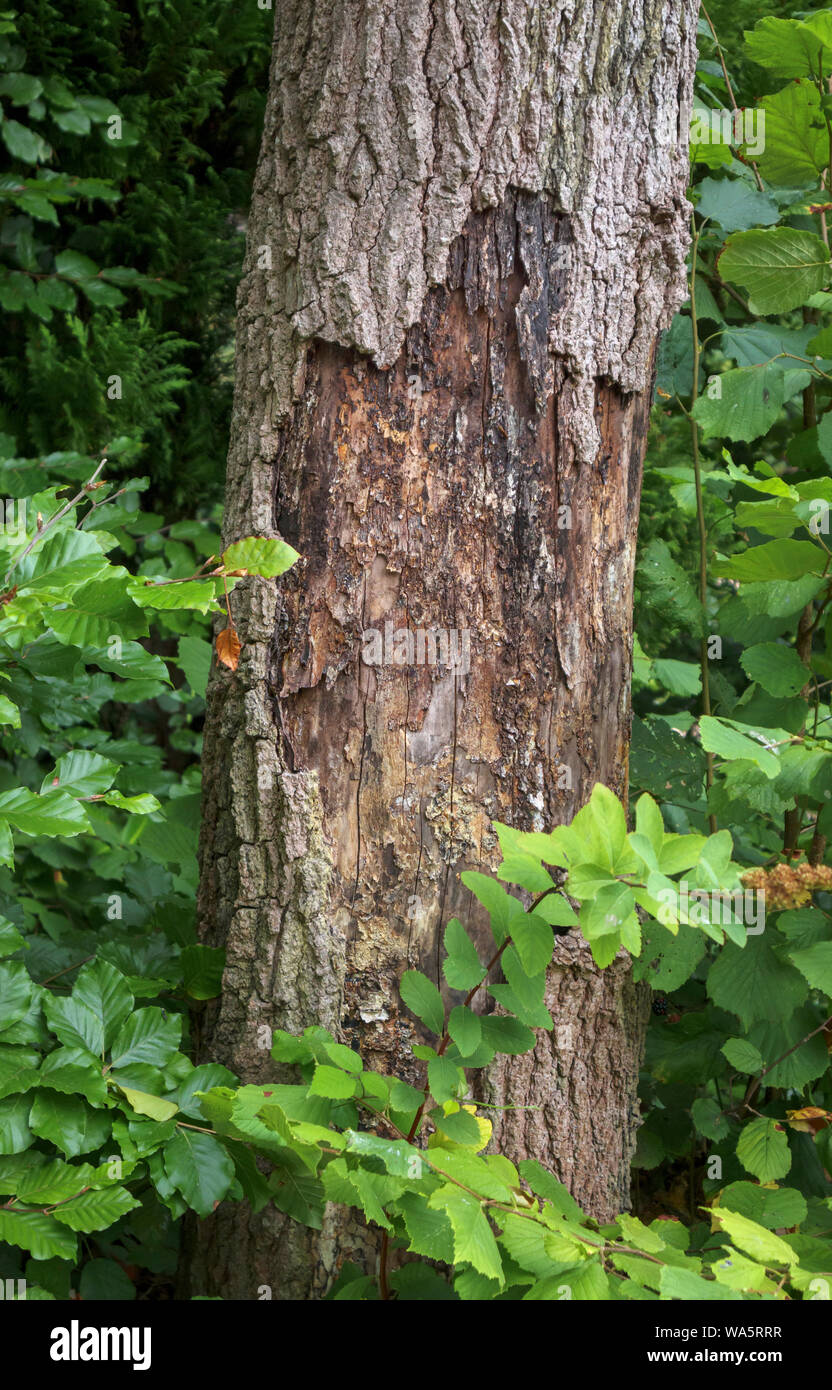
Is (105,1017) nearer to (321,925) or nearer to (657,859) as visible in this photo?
(321,925)

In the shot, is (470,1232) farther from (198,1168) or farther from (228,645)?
(228,645)

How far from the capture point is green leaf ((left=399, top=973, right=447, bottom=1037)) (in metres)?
1.39

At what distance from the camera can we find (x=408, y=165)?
151cm

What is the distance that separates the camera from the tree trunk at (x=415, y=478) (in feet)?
4.98

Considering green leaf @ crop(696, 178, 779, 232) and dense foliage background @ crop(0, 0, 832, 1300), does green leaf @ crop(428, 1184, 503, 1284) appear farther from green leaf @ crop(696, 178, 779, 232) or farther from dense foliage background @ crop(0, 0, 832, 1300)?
green leaf @ crop(696, 178, 779, 232)

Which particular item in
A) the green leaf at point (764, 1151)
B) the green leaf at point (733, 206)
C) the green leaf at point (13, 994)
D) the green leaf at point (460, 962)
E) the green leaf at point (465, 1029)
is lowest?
the green leaf at point (764, 1151)

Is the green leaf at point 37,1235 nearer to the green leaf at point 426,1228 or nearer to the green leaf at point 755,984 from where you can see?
the green leaf at point 426,1228

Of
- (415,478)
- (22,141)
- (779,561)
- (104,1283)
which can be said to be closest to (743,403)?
(779,561)

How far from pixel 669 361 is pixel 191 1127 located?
1583mm

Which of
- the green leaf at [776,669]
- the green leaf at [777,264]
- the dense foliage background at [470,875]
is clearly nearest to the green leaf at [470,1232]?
the dense foliage background at [470,875]

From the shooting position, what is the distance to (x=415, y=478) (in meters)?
1.54

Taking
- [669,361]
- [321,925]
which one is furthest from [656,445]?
[321,925]

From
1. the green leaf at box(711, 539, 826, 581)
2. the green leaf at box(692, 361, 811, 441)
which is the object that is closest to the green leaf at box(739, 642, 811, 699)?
the green leaf at box(711, 539, 826, 581)

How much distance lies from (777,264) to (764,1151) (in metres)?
1.40
